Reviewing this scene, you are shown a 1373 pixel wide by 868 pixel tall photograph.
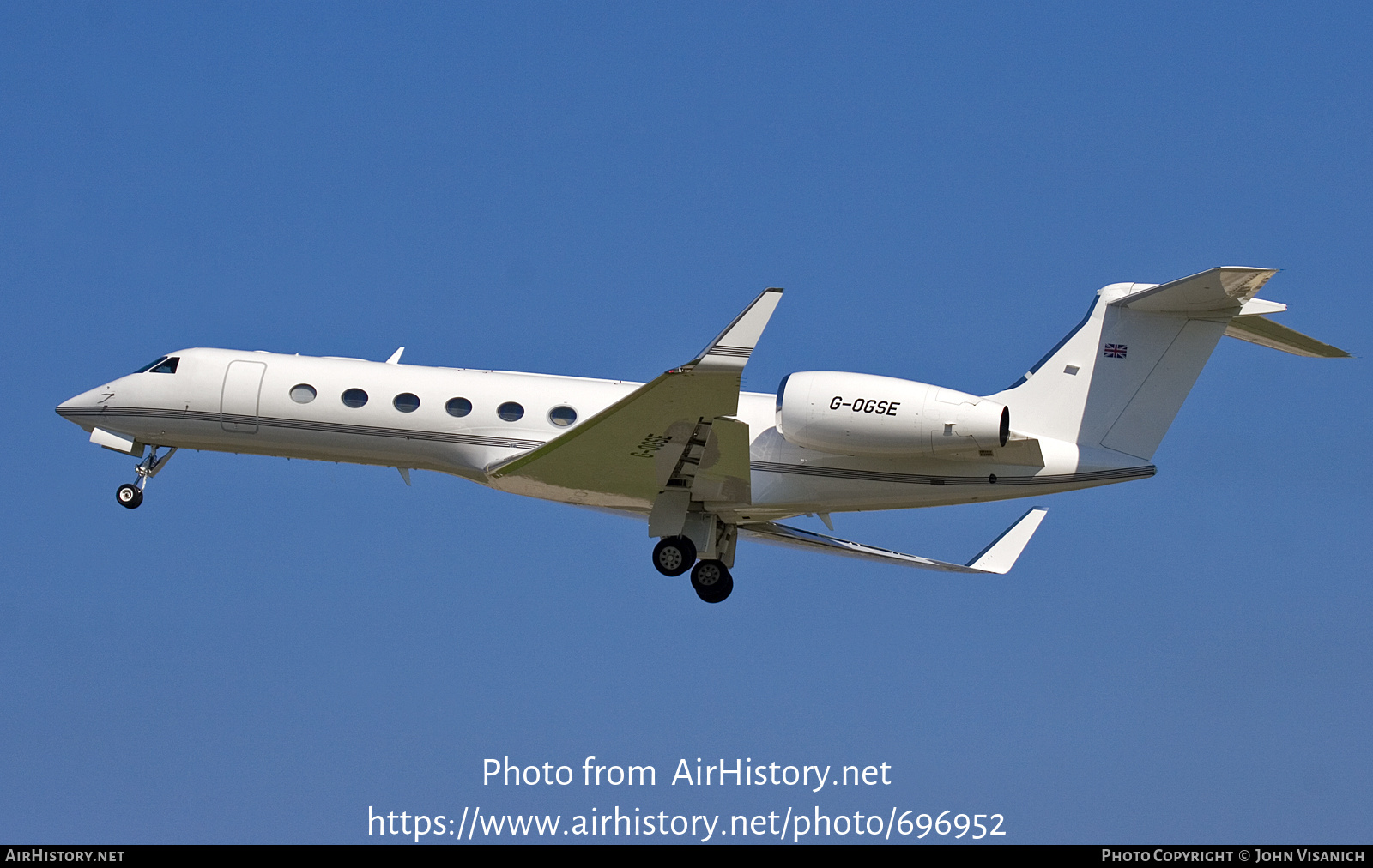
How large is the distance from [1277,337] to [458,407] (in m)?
10.9

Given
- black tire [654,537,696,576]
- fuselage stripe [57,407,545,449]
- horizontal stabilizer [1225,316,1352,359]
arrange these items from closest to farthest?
horizontal stabilizer [1225,316,1352,359]
black tire [654,537,696,576]
fuselage stripe [57,407,545,449]

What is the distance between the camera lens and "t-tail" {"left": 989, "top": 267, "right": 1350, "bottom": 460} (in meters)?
19.0

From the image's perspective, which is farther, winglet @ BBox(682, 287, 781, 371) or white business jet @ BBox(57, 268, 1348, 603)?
white business jet @ BBox(57, 268, 1348, 603)

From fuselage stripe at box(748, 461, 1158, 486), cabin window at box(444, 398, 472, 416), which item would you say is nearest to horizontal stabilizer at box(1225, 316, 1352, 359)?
fuselage stripe at box(748, 461, 1158, 486)

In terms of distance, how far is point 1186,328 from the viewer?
63.5 feet

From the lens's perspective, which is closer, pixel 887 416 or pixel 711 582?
pixel 887 416

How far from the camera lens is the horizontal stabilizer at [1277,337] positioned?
1875 cm

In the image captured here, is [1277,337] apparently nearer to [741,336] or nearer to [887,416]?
[887,416]

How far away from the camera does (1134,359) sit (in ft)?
64.2

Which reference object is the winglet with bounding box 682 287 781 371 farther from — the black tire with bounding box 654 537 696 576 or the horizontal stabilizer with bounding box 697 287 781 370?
the black tire with bounding box 654 537 696 576

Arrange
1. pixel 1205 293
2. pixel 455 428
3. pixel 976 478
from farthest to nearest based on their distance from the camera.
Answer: pixel 455 428 → pixel 976 478 → pixel 1205 293

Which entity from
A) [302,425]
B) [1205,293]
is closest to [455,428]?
[302,425]

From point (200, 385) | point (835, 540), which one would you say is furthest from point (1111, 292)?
point (200, 385)

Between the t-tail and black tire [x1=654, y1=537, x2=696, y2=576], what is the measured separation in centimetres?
470
